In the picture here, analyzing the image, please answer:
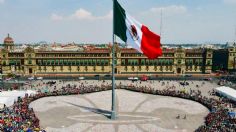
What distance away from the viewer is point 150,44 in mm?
38375

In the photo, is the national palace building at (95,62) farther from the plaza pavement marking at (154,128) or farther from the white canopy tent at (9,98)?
the plaza pavement marking at (154,128)

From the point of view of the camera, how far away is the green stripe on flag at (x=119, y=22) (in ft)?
133

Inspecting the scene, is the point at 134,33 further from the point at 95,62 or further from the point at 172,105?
the point at 95,62

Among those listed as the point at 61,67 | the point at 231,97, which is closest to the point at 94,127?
the point at 231,97

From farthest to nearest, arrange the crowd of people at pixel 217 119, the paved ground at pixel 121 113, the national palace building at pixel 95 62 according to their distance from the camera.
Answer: the national palace building at pixel 95 62 < the paved ground at pixel 121 113 < the crowd of people at pixel 217 119

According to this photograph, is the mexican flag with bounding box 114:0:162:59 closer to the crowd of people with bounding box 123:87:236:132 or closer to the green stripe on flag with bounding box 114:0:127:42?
the green stripe on flag with bounding box 114:0:127:42

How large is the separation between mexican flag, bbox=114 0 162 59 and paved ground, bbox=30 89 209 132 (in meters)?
12.1

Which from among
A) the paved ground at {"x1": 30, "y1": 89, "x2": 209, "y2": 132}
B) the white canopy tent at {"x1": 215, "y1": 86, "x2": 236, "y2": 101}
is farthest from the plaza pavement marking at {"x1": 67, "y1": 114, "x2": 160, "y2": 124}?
the white canopy tent at {"x1": 215, "y1": 86, "x2": 236, "y2": 101}

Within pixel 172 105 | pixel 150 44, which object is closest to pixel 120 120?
pixel 150 44

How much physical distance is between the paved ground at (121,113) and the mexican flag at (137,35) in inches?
475

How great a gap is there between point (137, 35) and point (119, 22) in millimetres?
3694

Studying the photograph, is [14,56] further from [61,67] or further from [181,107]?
[181,107]

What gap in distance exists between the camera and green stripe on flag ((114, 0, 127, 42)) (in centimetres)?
4041

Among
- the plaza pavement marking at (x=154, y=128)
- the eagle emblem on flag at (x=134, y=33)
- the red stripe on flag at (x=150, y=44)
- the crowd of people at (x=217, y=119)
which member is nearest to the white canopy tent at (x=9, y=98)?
the plaza pavement marking at (x=154, y=128)
